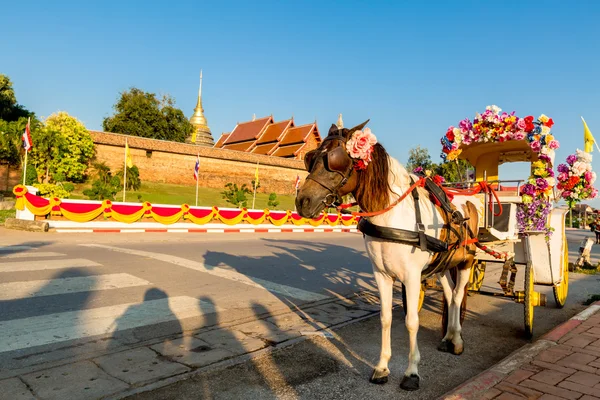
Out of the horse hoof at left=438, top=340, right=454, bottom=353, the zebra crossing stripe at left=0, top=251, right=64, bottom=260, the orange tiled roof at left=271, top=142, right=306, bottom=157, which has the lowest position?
the zebra crossing stripe at left=0, top=251, right=64, bottom=260

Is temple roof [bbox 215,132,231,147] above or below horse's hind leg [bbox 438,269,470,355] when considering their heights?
above

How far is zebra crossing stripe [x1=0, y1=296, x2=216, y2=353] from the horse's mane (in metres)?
3.10

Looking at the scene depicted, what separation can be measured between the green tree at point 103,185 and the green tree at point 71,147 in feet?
3.71

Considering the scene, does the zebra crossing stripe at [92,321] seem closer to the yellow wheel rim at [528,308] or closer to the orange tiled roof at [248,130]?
the yellow wheel rim at [528,308]

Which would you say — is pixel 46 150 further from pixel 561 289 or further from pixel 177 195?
pixel 561 289

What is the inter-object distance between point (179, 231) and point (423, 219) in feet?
56.0

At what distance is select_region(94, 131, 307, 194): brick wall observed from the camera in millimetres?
35750

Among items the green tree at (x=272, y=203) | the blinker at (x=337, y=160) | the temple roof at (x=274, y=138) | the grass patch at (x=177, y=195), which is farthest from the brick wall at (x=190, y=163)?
the blinker at (x=337, y=160)

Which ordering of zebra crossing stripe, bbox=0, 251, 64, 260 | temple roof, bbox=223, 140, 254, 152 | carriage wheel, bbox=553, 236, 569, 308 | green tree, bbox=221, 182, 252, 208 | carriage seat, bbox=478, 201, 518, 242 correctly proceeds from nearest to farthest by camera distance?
1. carriage seat, bbox=478, 201, 518, 242
2. carriage wheel, bbox=553, 236, 569, 308
3. zebra crossing stripe, bbox=0, 251, 64, 260
4. green tree, bbox=221, 182, 252, 208
5. temple roof, bbox=223, 140, 254, 152

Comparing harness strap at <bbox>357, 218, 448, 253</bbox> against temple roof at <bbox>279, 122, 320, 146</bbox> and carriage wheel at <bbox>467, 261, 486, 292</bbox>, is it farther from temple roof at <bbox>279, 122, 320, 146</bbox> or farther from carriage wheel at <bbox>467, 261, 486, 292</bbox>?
temple roof at <bbox>279, 122, 320, 146</bbox>

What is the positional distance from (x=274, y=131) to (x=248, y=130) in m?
5.46

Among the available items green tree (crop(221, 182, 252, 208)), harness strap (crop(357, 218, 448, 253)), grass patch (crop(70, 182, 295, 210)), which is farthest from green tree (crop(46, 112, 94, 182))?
harness strap (crop(357, 218, 448, 253))

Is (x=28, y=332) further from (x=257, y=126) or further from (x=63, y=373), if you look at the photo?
(x=257, y=126)

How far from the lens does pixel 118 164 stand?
35.8 m
